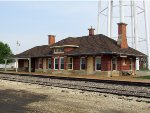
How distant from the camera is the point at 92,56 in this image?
3491 centimetres

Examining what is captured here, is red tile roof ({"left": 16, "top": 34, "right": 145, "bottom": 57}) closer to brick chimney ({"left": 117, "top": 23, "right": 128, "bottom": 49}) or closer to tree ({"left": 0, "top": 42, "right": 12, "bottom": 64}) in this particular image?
brick chimney ({"left": 117, "top": 23, "right": 128, "bottom": 49})

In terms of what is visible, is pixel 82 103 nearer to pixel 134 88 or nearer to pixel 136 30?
pixel 134 88

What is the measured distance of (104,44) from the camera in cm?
3591

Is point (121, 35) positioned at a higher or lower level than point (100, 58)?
higher

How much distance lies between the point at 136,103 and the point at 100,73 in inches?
810

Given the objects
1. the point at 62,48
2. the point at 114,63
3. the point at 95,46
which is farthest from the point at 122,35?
the point at 62,48

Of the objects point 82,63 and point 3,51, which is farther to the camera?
point 3,51

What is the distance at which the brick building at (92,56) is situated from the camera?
33.7m

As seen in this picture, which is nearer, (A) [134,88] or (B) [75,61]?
(A) [134,88]

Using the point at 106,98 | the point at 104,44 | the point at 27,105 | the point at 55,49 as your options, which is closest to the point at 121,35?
the point at 104,44

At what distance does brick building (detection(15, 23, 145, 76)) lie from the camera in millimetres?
33688

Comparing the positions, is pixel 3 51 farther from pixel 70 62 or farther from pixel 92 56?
pixel 92 56

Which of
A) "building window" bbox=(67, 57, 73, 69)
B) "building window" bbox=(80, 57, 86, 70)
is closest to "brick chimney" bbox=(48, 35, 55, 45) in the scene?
"building window" bbox=(67, 57, 73, 69)

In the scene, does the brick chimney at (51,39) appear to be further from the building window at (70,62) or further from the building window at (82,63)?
the building window at (82,63)
